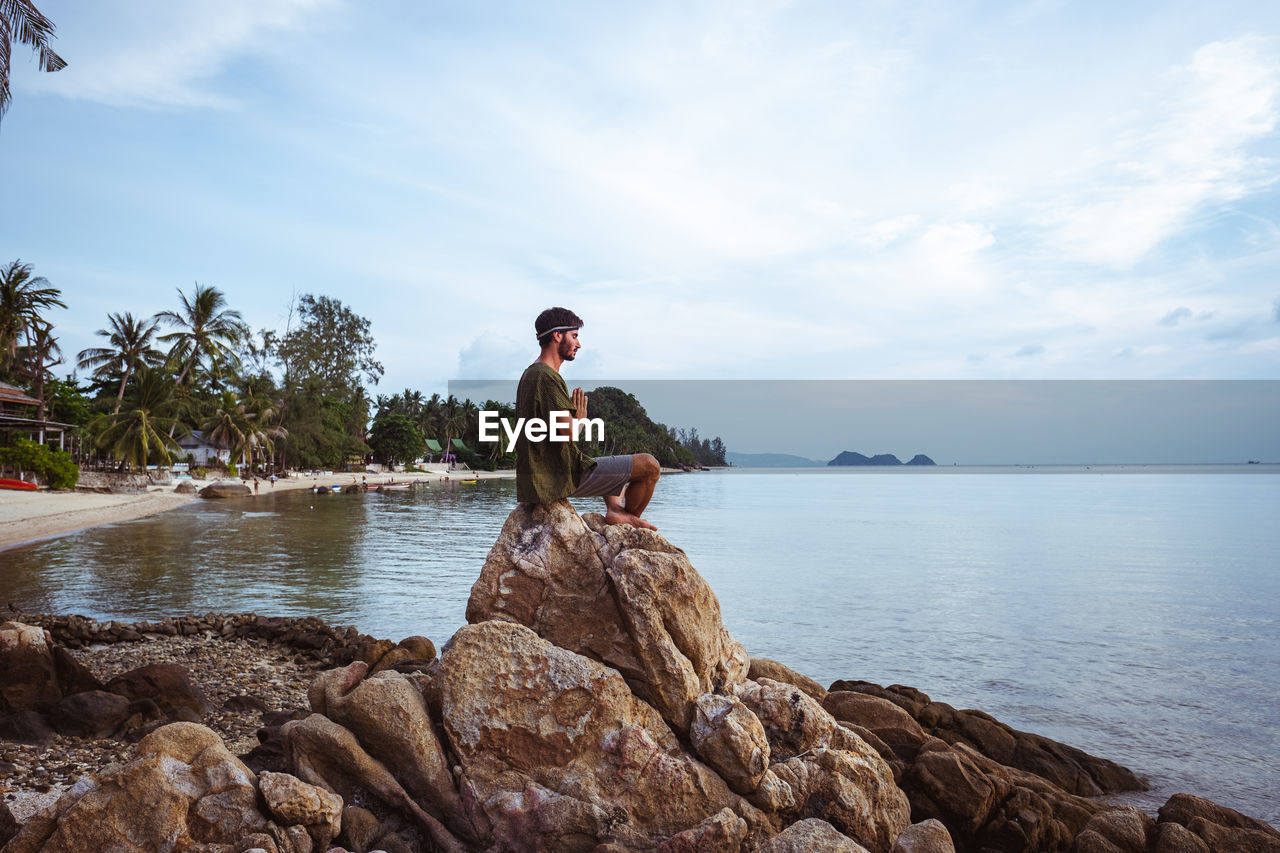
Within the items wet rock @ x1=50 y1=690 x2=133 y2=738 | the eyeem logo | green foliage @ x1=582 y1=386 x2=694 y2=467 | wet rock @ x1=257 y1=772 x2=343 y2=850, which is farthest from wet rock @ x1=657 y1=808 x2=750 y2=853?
green foliage @ x1=582 y1=386 x2=694 y2=467

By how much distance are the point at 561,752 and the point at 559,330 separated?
2810mm

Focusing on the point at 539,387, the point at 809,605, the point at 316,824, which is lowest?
the point at 809,605

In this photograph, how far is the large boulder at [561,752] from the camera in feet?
16.3

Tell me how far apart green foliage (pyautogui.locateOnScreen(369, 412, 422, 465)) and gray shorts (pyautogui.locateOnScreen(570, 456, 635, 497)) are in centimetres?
8148

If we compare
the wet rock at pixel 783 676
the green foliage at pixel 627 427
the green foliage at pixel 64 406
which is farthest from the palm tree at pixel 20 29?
the green foliage at pixel 627 427

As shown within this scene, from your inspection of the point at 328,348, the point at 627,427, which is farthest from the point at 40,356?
the point at 627,427

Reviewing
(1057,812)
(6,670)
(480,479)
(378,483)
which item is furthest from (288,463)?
(1057,812)

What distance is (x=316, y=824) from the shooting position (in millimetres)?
4637

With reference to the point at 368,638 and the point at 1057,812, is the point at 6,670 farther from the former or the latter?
the point at 1057,812

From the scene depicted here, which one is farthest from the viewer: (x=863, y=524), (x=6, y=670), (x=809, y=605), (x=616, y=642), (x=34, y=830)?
(x=863, y=524)

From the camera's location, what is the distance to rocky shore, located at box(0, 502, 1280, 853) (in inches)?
181

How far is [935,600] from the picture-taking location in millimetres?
20453

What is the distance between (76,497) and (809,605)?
3287cm

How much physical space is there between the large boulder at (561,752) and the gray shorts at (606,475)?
111 cm
